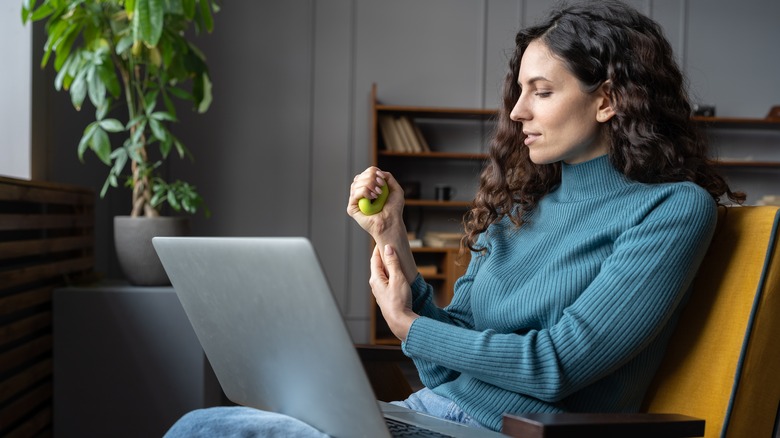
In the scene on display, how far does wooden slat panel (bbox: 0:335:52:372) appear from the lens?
2291mm

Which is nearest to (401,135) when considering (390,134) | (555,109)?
(390,134)

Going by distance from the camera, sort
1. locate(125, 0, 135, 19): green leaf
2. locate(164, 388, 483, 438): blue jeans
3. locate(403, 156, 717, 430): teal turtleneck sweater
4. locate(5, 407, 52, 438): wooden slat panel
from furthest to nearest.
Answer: locate(125, 0, 135, 19): green leaf < locate(5, 407, 52, 438): wooden slat panel < locate(403, 156, 717, 430): teal turtleneck sweater < locate(164, 388, 483, 438): blue jeans

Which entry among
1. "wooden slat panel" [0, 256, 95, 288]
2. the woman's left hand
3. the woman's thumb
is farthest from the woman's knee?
"wooden slat panel" [0, 256, 95, 288]

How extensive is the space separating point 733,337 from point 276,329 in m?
0.70

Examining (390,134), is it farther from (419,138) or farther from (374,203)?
(374,203)

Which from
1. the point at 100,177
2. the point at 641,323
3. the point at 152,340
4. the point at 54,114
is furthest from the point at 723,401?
the point at 100,177

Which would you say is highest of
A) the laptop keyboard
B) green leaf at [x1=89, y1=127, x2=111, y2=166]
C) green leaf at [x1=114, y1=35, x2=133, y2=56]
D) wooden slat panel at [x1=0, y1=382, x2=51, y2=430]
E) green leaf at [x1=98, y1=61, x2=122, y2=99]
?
green leaf at [x1=114, y1=35, x2=133, y2=56]

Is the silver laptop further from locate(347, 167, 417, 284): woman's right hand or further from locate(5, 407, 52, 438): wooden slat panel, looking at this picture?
locate(5, 407, 52, 438): wooden slat panel

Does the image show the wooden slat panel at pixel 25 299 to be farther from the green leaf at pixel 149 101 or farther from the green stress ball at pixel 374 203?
the green stress ball at pixel 374 203

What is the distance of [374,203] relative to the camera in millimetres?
1371

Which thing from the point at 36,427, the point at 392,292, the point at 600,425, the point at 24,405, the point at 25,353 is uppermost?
the point at 392,292

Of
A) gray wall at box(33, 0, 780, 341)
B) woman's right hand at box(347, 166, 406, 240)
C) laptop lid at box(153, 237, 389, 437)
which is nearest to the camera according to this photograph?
laptop lid at box(153, 237, 389, 437)

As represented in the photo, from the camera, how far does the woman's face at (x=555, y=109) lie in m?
1.28

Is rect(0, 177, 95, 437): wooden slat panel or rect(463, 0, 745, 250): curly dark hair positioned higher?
rect(463, 0, 745, 250): curly dark hair
